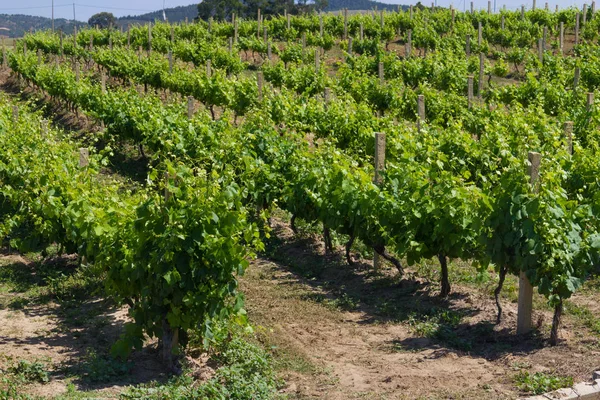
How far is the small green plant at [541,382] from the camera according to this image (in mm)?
6438

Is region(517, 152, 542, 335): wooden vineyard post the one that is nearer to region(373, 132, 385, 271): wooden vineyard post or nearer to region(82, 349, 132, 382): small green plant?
region(373, 132, 385, 271): wooden vineyard post

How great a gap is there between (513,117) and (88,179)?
653 cm

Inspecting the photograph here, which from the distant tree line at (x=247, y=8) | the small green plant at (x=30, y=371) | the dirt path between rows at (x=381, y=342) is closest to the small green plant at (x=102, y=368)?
the small green plant at (x=30, y=371)

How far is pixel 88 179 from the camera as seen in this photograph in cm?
922

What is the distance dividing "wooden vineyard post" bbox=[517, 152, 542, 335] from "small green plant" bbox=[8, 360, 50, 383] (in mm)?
4256

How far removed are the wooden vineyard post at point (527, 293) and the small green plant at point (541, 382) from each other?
1.08 m

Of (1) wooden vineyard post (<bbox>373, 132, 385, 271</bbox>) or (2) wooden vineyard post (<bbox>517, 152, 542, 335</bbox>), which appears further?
(1) wooden vineyard post (<bbox>373, 132, 385, 271</bbox>)

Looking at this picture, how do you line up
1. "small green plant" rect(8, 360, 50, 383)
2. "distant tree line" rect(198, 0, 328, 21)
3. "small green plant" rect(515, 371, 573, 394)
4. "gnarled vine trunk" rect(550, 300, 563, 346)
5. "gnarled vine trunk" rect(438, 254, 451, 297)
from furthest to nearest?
"distant tree line" rect(198, 0, 328, 21) < "gnarled vine trunk" rect(438, 254, 451, 297) < "gnarled vine trunk" rect(550, 300, 563, 346) < "small green plant" rect(8, 360, 50, 383) < "small green plant" rect(515, 371, 573, 394)

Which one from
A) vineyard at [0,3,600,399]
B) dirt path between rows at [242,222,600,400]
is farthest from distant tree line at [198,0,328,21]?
dirt path between rows at [242,222,600,400]

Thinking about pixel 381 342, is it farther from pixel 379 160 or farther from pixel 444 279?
pixel 379 160

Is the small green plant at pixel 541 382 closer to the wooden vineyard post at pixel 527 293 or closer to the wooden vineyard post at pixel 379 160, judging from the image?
the wooden vineyard post at pixel 527 293

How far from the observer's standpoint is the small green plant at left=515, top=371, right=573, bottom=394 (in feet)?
21.1

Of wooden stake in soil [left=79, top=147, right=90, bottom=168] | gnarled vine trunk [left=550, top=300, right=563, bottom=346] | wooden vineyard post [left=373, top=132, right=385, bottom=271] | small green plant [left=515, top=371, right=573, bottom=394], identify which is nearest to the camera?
small green plant [left=515, top=371, right=573, bottom=394]


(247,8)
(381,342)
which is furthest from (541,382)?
(247,8)
